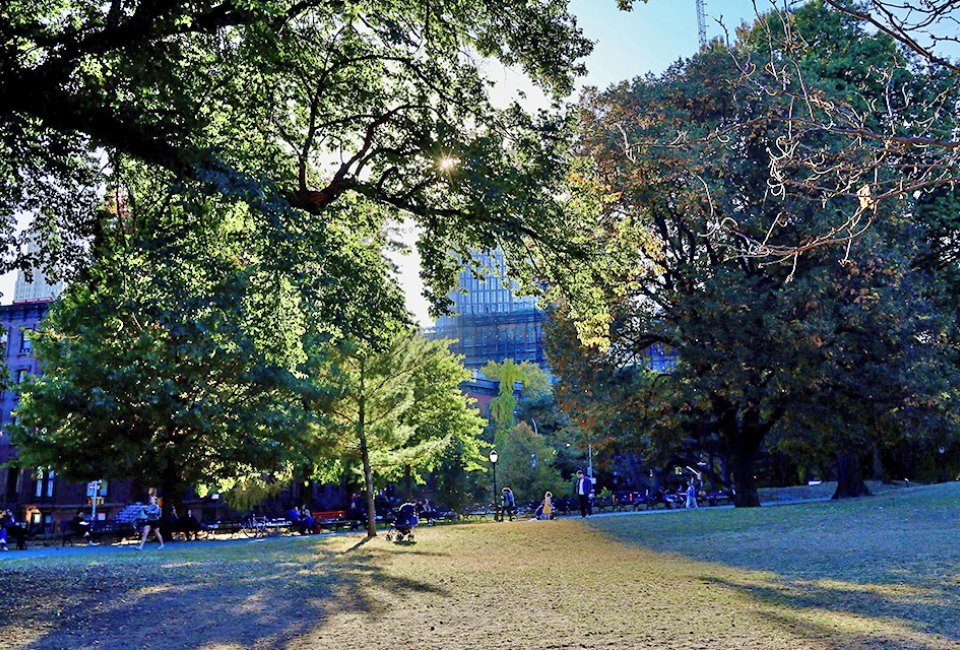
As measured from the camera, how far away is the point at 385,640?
24.2 feet

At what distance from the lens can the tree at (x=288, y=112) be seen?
33.1ft

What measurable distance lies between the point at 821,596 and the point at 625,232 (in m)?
8.12

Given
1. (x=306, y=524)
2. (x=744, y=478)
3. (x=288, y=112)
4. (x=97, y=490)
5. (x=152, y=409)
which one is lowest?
(x=306, y=524)

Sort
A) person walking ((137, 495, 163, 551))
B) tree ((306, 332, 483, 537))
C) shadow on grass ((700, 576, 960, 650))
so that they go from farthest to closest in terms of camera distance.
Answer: person walking ((137, 495, 163, 551)) < tree ((306, 332, 483, 537)) < shadow on grass ((700, 576, 960, 650))

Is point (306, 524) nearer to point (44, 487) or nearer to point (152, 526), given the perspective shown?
point (152, 526)

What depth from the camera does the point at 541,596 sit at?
9.64m

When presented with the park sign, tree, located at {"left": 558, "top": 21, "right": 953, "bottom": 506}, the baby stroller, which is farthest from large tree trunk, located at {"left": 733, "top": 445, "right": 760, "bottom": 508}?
the park sign

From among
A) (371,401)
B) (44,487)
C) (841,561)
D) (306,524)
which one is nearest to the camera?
(841,561)

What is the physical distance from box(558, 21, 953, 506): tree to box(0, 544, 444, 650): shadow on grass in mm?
11446

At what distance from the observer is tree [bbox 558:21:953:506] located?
21.5 m

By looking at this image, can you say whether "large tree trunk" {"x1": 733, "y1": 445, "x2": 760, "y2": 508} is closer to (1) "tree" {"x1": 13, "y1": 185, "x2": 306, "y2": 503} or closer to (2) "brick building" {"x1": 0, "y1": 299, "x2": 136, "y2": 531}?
(1) "tree" {"x1": 13, "y1": 185, "x2": 306, "y2": 503}

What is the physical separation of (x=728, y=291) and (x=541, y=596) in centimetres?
1437

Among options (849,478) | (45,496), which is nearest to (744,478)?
(849,478)

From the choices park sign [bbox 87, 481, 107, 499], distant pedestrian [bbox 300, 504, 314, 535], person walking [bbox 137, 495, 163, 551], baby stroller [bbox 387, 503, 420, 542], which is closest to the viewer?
baby stroller [bbox 387, 503, 420, 542]
